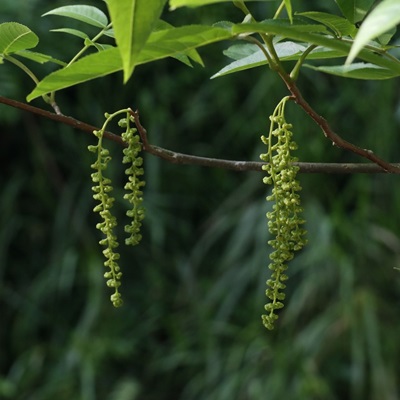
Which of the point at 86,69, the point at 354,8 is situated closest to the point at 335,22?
the point at 354,8

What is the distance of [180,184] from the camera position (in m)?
2.08

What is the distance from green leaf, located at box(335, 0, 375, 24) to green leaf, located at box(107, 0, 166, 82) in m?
0.16

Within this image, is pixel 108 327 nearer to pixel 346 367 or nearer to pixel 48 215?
pixel 48 215

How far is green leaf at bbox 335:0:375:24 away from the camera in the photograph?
0.47 meters

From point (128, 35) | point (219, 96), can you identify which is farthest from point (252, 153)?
point (128, 35)

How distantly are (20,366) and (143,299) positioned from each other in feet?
0.97

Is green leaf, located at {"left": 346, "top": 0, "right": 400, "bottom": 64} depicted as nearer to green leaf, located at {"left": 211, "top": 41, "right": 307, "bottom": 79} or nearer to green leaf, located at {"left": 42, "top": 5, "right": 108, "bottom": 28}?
green leaf, located at {"left": 211, "top": 41, "right": 307, "bottom": 79}

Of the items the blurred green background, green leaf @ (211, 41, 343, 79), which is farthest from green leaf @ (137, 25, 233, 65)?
the blurred green background

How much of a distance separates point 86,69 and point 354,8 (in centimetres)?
16

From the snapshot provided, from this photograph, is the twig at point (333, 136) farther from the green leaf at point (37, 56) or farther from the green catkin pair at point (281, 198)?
the green leaf at point (37, 56)

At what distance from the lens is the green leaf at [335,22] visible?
445 mm

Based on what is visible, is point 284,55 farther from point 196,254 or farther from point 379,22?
point 196,254

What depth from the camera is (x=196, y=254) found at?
195 cm

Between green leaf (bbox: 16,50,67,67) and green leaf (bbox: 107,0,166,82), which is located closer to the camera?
green leaf (bbox: 107,0,166,82)
